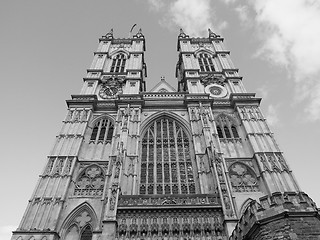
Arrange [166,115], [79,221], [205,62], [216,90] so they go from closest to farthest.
→ [79,221]
[166,115]
[216,90]
[205,62]

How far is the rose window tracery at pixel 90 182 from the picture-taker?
1652 centimetres

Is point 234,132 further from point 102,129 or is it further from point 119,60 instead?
point 119,60

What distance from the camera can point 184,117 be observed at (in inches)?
862

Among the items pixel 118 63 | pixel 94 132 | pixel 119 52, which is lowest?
pixel 94 132

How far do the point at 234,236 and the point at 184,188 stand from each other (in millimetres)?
6532

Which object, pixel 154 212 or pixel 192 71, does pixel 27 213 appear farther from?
pixel 192 71

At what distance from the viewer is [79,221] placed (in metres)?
15.1

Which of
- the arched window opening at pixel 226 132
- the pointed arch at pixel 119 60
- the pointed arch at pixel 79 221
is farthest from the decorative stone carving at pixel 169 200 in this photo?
the pointed arch at pixel 119 60

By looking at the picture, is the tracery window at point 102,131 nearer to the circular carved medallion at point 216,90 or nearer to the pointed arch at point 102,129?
the pointed arch at point 102,129

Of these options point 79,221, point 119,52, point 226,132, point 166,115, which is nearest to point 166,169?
point 166,115

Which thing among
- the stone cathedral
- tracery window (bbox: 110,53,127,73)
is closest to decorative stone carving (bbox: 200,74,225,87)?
the stone cathedral

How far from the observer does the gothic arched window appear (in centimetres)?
1711

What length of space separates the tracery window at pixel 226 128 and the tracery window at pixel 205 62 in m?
7.30

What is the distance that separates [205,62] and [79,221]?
67.4 feet
